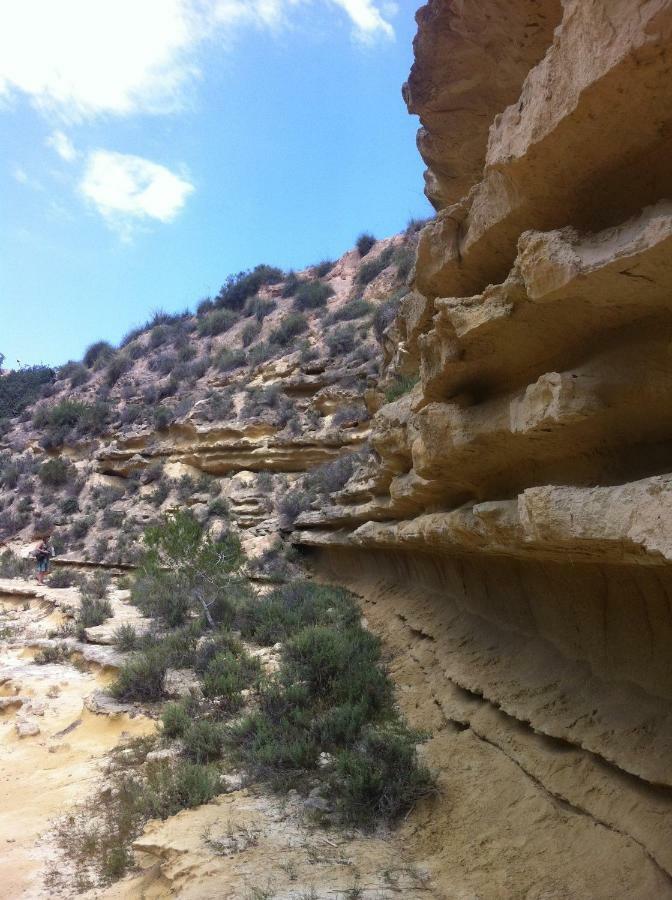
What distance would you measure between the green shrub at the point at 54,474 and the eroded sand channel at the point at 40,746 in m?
17.1

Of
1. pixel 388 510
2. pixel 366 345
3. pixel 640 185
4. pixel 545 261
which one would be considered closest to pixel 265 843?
pixel 545 261

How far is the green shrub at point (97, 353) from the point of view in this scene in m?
38.2

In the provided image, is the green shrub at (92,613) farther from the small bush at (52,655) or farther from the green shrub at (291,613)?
the green shrub at (291,613)

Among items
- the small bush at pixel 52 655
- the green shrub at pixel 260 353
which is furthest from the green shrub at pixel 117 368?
the small bush at pixel 52 655

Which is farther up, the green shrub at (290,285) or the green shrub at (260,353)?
the green shrub at (290,285)

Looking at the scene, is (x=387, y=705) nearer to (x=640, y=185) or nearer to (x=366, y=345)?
(x=640, y=185)

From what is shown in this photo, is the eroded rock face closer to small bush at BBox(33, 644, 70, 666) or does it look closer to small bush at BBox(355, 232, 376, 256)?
small bush at BBox(33, 644, 70, 666)

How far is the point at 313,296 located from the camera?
32531mm

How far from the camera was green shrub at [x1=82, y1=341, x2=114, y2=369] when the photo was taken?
38.2m

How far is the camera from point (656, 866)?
8.57ft

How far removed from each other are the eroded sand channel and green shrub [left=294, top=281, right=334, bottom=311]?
2554 centimetres

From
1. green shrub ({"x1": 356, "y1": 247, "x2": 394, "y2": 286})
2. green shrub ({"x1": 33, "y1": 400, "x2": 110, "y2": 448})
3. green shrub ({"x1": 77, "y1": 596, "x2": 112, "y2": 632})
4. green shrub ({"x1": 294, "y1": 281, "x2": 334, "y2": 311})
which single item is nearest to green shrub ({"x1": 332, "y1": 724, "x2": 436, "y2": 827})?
green shrub ({"x1": 77, "y1": 596, "x2": 112, "y2": 632})

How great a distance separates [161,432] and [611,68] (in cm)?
2284

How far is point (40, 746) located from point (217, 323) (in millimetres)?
30570
